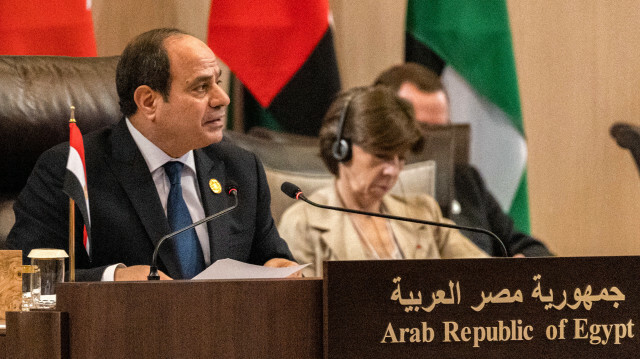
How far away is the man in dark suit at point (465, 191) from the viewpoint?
10.9ft

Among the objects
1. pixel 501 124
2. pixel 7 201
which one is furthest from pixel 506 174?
pixel 7 201

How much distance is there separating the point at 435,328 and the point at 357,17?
10.3 feet

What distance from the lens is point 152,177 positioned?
1948 millimetres

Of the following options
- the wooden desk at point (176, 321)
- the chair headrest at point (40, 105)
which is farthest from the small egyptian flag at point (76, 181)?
the chair headrest at point (40, 105)

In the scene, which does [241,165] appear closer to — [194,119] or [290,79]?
[194,119]

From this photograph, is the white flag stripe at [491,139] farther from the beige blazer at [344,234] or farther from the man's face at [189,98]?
the man's face at [189,98]

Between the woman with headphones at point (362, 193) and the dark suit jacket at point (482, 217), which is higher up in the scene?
the woman with headphones at point (362, 193)

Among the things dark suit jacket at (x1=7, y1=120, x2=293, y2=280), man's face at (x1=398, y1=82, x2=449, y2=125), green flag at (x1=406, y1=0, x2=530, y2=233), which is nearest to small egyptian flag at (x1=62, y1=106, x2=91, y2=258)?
dark suit jacket at (x1=7, y1=120, x2=293, y2=280)

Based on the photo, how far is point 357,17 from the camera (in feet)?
13.5

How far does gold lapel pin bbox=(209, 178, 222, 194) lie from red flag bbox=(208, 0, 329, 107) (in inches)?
64.9

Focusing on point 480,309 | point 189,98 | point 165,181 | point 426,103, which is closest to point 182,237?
point 165,181

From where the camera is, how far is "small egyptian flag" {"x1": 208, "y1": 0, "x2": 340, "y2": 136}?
11.8ft

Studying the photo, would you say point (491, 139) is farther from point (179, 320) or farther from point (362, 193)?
point (179, 320)

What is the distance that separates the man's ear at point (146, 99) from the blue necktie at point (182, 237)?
6.7 inches
